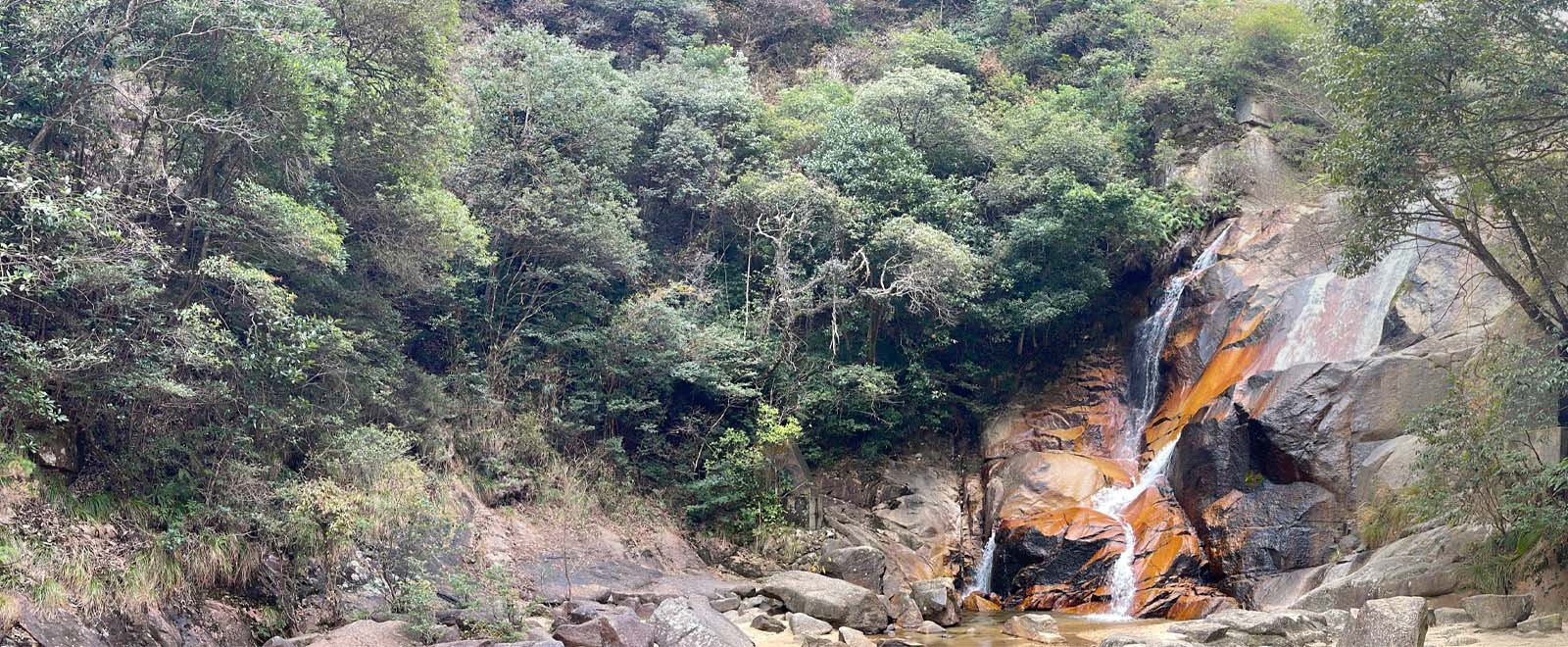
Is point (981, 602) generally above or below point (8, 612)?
below

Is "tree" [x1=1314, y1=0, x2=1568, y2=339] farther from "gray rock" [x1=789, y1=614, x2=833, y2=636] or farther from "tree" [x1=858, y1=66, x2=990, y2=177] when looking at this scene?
"tree" [x1=858, y1=66, x2=990, y2=177]

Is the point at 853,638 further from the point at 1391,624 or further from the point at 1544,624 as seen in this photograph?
the point at 1544,624

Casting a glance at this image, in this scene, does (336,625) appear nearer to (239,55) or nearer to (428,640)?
(428,640)

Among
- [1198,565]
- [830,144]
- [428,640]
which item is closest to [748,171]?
[830,144]

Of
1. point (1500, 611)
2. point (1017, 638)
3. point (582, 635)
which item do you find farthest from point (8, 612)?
point (1500, 611)

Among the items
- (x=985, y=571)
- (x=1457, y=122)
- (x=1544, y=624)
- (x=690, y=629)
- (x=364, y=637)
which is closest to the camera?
(x=1544, y=624)

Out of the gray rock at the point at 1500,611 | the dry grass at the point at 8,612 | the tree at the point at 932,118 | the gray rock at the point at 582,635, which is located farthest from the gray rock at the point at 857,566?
the dry grass at the point at 8,612

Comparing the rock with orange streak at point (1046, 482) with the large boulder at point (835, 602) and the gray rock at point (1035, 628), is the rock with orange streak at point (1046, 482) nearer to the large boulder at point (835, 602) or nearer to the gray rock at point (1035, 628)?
the gray rock at point (1035, 628)

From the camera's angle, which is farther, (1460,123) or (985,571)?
(985,571)

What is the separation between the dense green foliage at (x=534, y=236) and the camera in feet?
34.9

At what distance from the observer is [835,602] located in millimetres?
13477

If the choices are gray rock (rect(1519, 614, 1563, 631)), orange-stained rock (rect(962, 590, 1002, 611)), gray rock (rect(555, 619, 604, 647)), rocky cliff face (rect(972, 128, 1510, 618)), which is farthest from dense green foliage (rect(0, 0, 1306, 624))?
gray rock (rect(1519, 614, 1563, 631))

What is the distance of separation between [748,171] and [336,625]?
1260cm

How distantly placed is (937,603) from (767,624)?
335cm
